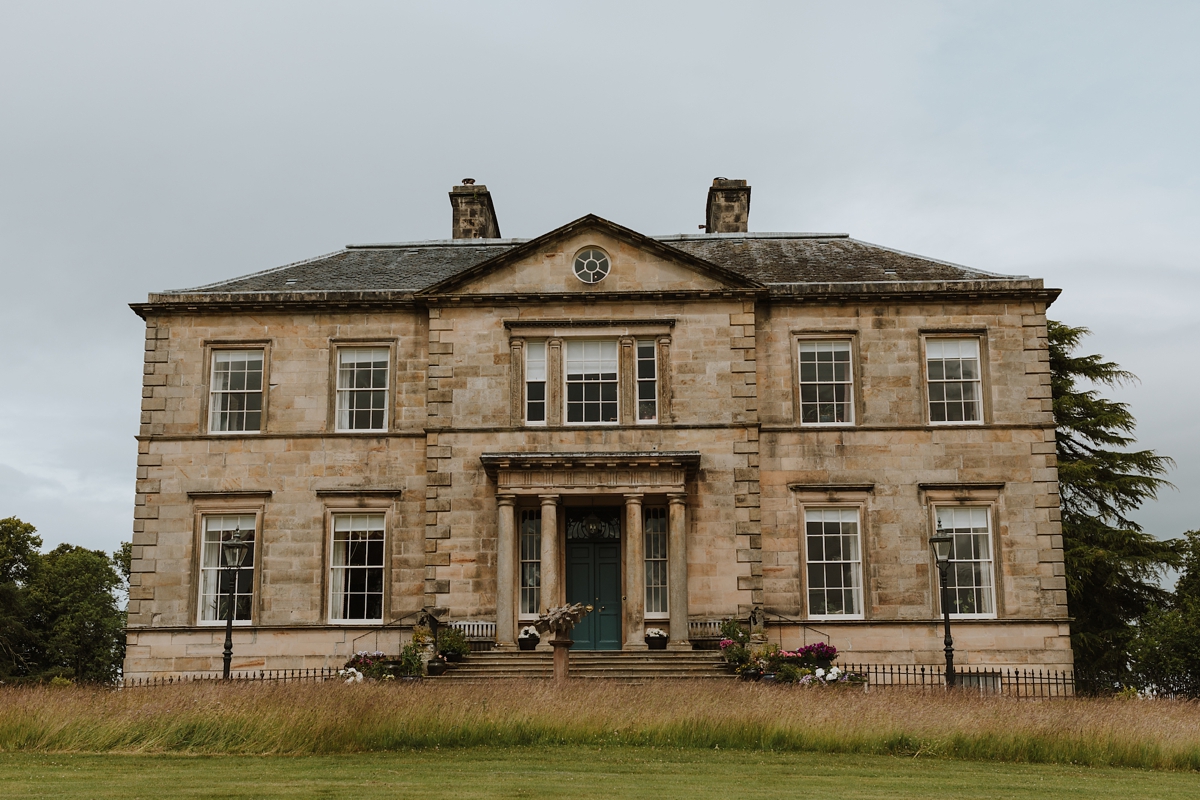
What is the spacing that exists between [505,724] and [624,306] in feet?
40.9

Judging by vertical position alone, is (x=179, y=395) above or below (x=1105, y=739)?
above

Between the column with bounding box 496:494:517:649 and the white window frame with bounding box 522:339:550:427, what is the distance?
2068mm

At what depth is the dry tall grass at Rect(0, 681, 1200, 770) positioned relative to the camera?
48.0 feet

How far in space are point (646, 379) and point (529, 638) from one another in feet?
19.9

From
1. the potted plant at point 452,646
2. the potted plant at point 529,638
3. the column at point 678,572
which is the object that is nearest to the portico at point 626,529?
the column at point 678,572

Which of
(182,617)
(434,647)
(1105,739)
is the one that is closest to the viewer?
(1105,739)

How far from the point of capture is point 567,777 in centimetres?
1244

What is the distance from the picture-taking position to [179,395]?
26.3m

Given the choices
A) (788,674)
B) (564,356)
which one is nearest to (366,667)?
(564,356)

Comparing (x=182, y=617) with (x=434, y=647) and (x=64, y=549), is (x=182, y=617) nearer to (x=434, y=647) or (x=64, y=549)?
(x=434, y=647)

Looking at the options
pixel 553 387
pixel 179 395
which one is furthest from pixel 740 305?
pixel 179 395

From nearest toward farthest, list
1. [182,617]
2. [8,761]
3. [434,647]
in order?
[8,761] < [434,647] < [182,617]

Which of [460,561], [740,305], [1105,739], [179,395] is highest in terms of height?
[740,305]

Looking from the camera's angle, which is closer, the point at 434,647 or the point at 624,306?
the point at 434,647
